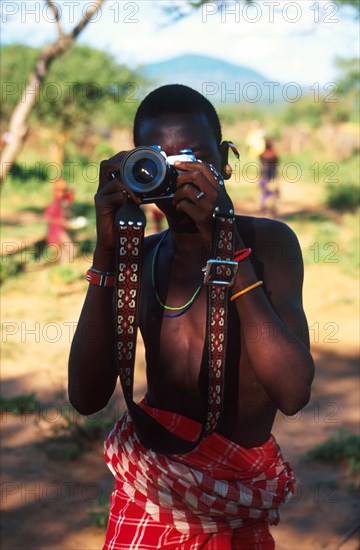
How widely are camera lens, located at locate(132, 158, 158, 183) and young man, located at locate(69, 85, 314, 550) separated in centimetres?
4

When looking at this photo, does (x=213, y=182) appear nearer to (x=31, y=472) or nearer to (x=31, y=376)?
(x=31, y=472)

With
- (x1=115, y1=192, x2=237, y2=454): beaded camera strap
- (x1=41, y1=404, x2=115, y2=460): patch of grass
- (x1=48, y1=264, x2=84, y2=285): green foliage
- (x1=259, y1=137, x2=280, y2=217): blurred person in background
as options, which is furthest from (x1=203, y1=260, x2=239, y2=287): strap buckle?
(x1=259, y1=137, x2=280, y2=217): blurred person in background

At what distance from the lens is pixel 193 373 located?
1859mm

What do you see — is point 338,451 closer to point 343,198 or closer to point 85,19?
point 85,19

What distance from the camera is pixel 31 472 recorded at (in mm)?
4391

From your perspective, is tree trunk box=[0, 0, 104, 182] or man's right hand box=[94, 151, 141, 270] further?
tree trunk box=[0, 0, 104, 182]

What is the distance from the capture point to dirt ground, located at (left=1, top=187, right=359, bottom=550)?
12.3 feet

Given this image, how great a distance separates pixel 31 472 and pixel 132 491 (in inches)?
105

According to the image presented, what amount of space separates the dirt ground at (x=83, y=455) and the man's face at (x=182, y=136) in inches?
93.0

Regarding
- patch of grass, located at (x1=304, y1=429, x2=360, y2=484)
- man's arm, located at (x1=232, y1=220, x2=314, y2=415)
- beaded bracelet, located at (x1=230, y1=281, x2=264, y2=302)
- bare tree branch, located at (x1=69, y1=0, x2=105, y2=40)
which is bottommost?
patch of grass, located at (x1=304, y1=429, x2=360, y2=484)

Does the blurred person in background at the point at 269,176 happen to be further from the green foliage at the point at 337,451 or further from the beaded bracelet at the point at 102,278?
the beaded bracelet at the point at 102,278

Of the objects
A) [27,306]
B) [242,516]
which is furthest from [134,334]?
[27,306]

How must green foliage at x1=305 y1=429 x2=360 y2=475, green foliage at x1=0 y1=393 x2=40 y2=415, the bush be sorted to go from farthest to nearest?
the bush → green foliage at x1=0 y1=393 x2=40 y2=415 → green foliage at x1=305 y1=429 x2=360 y2=475

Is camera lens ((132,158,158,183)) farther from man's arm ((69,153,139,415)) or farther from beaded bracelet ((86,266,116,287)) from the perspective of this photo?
beaded bracelet ((86,266,116,287))
